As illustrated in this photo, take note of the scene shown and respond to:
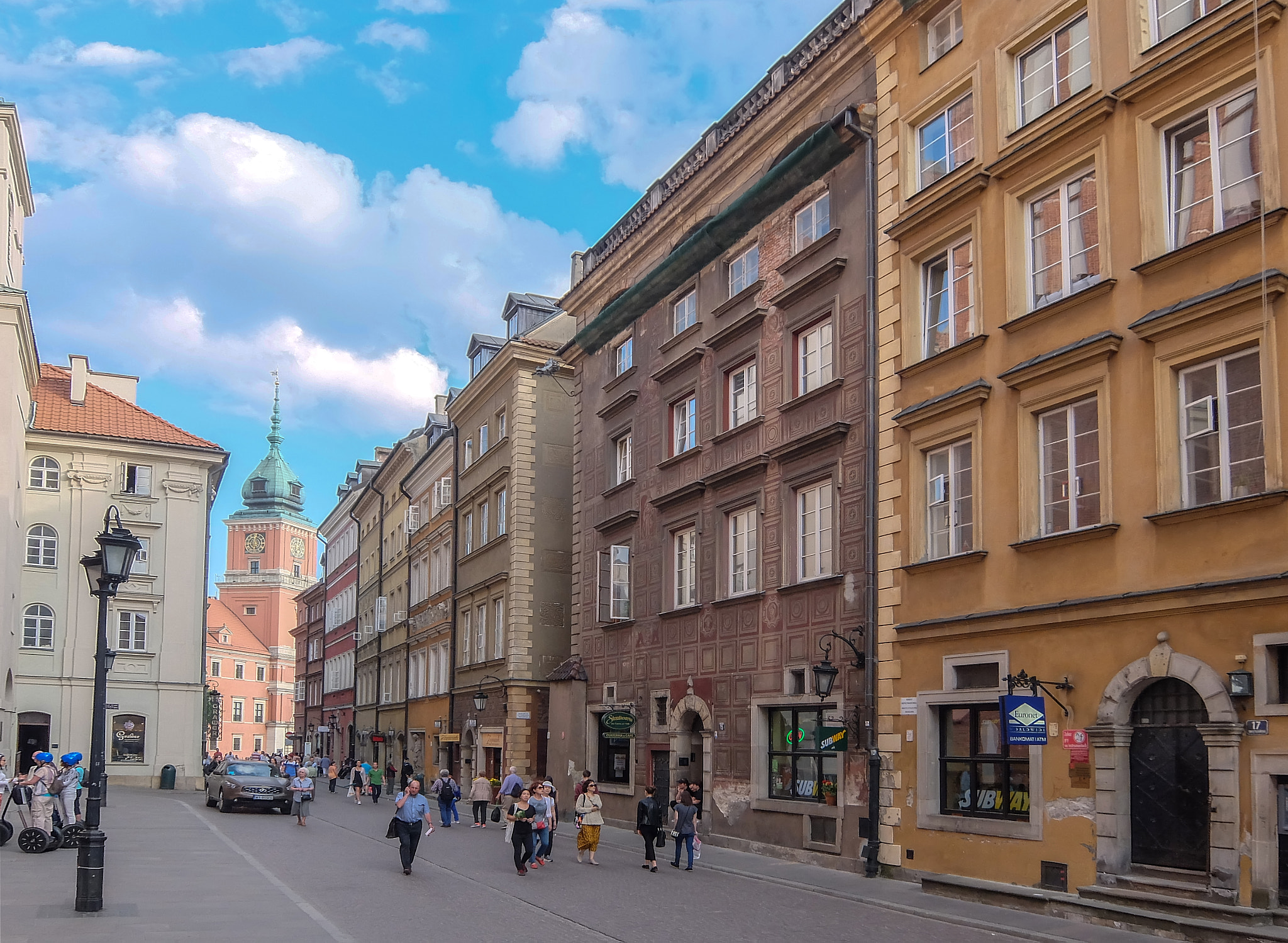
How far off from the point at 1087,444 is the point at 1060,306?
6.19ft

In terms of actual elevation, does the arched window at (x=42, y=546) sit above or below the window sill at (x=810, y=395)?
below

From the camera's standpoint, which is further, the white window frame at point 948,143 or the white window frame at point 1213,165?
the white window frame at point 948,143

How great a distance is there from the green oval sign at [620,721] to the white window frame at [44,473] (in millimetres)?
31614

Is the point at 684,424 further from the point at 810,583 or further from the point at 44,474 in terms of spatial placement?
the point at 44,474

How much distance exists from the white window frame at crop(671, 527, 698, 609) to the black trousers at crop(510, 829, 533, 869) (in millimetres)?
8119

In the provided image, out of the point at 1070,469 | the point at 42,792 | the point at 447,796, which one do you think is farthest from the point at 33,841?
the point at 1070,469

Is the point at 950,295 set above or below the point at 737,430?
above

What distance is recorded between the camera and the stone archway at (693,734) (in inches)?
1030

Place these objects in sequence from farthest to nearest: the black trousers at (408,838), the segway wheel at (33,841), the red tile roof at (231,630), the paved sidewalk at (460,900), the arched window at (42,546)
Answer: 1. the red tile roof at (231,630)
2. the arched window at (42,546)
3. the segway wheel at (33,841)
4. the black trousers at (408,838)
5. the paved sidewalk at (460,900)

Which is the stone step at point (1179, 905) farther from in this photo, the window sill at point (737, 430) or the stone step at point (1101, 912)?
the window sill at point (737, 430)

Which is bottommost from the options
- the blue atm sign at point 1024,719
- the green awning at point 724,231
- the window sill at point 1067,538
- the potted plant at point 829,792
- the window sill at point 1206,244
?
the potted plant at point 829,792

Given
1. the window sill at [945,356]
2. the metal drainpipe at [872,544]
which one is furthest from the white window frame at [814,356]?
the window sill at [945,356]

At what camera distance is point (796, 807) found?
23.0 metres

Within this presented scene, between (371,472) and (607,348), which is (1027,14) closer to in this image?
(607,348)
